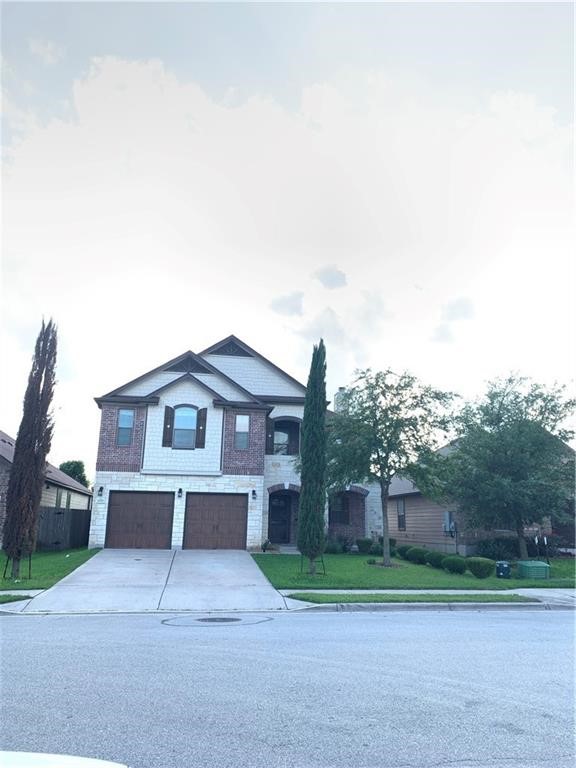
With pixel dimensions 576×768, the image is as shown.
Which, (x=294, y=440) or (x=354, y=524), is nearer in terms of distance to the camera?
(x=354, y=524)

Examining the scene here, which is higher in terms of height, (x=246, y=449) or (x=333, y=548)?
(x=246, y=449)

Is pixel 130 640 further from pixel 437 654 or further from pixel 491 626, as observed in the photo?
pixel 491 626

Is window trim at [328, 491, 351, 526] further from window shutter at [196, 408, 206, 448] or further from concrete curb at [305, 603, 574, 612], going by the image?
concrete curb at [305, 603, 574, 612]

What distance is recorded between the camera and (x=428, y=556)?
2189cm

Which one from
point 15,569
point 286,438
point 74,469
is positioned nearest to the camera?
point 15,569

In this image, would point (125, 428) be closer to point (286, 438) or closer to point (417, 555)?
point (286, 438)

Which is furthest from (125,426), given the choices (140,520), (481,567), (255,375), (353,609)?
(481,567)

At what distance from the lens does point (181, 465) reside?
25.1 metres

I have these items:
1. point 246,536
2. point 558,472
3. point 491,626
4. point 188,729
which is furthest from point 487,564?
point 188,729

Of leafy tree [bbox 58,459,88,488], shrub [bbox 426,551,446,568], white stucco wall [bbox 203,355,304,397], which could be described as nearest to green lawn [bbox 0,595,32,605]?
shrub [bbox 426,551,446,568]

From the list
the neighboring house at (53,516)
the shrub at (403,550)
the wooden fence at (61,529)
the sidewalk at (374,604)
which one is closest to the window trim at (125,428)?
the neighboring house at (53,516)

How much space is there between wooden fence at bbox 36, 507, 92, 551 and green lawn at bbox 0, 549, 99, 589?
3.73 ft

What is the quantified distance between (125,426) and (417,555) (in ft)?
44.0

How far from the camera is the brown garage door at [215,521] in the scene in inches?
976
